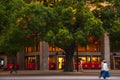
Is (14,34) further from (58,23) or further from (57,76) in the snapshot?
(57,76)

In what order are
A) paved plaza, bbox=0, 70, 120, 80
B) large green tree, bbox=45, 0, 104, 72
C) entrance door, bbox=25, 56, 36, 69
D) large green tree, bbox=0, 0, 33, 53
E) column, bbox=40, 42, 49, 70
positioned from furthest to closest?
entrance door, bbox=25, 56, 36, 69 < column, bbox=40, 42, 49, 70 < large green tree, bbox=0, 0, 33, 53 < large green tree, bbox=45, 0, 104, 72 < paved plaza, bbox=0, 70, 120, 80

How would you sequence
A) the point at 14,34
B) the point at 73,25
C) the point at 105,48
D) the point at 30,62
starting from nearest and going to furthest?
the point at 14,34 < the point at 73,25 < the point at 105,48 < the point at 30,62

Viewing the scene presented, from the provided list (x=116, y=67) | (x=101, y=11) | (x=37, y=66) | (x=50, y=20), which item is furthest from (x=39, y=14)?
(x=116, y=67)

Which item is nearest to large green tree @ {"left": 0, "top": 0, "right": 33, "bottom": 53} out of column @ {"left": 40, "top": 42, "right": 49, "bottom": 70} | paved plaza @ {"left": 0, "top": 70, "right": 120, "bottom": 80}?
paved plaza @ {"left": 0, "top": 70, "right": 120, "bottom": 80}

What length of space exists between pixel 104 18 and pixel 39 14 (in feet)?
27.2

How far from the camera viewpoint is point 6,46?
42.1 m

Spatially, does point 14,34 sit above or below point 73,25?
below

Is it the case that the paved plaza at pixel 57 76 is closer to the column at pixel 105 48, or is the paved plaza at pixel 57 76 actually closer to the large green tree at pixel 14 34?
the large green tree at pixel 14 34

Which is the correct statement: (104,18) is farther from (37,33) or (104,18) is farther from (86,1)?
(37,33)

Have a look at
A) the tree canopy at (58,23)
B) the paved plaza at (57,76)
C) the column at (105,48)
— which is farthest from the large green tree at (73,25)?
the column at (105,48)

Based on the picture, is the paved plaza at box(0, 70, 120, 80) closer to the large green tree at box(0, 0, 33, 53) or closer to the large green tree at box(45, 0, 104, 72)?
the large green tree at box(45, 0, 104, 72)

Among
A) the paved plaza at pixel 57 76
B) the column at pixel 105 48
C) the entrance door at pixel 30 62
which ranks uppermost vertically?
the column at pixel 105 48

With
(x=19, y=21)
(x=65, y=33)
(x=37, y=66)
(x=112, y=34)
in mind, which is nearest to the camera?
(x=65, y=33)

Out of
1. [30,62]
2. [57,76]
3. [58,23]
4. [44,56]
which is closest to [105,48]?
[44,56]
